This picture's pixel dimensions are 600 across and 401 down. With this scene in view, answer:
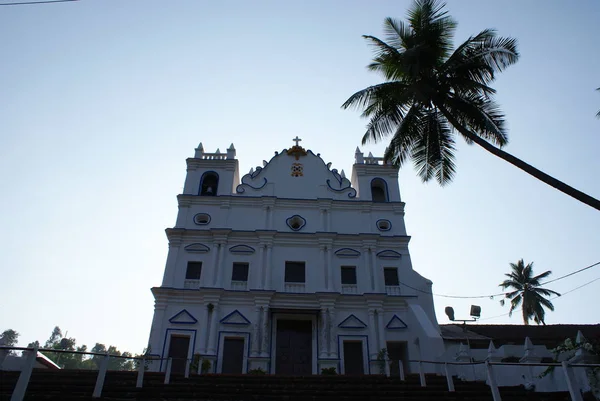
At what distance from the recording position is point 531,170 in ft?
37.1

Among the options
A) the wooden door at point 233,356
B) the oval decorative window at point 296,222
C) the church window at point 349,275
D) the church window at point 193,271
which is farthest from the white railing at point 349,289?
the church window at point 193,271

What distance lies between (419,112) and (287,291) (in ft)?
36.2

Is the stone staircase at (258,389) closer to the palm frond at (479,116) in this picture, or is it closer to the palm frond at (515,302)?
the palm frond at (479,116)

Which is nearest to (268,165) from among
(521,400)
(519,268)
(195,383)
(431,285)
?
(431,285)

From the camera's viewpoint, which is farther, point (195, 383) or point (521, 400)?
point (195, 383)

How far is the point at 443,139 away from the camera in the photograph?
48.1 feet

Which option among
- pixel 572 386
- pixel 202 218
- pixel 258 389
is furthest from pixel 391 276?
pixel 572 386

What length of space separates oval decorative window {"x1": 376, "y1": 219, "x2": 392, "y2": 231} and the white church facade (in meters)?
0.08

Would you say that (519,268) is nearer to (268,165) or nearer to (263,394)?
(268,165)

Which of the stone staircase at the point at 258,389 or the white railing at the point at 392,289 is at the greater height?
the white railing at the point at 392,289

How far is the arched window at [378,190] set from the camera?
25.2 metres

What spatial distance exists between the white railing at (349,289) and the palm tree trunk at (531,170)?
35.9ft

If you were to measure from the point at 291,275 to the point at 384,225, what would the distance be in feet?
19.6

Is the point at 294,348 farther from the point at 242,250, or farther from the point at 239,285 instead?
the point at 242,250
